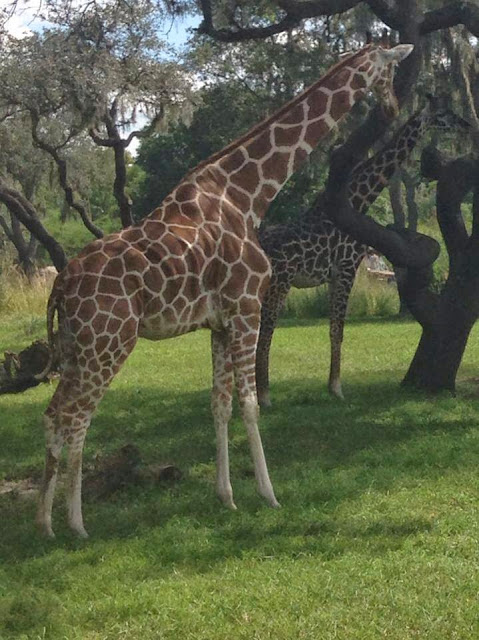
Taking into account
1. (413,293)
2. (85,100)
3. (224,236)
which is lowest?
(413,293)

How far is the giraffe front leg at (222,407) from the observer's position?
256 inches

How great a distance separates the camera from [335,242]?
10648 mm

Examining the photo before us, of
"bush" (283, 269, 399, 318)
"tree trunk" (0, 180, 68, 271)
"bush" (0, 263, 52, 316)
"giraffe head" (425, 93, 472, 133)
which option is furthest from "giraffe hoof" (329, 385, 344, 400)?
"bush" (0, 263, 52, 316)

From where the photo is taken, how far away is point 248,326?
6492 millimetres

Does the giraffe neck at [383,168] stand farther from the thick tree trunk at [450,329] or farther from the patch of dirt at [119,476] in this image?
the patch of dirt at [119,476]

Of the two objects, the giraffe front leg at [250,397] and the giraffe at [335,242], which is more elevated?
the giraffe at [335,242]

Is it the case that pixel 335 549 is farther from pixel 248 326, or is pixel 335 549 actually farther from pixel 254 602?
pixel 248 326

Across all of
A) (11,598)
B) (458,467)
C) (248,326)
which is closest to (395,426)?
(458,467)

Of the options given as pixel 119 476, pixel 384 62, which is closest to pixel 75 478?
pixel 119 476

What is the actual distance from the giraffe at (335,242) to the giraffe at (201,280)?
303cm

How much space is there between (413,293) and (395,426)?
2.16 m

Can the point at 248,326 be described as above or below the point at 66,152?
below

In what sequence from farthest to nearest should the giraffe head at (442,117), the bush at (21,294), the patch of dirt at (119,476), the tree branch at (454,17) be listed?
the bush at (21,294) < the giraffe head at (442,117) < the tree branch at (454,17) < the patch of dirt at (119,476)

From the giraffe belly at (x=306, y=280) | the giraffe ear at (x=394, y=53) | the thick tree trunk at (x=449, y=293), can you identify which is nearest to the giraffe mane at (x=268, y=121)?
the giraffe ear at (x=394, y=53)
